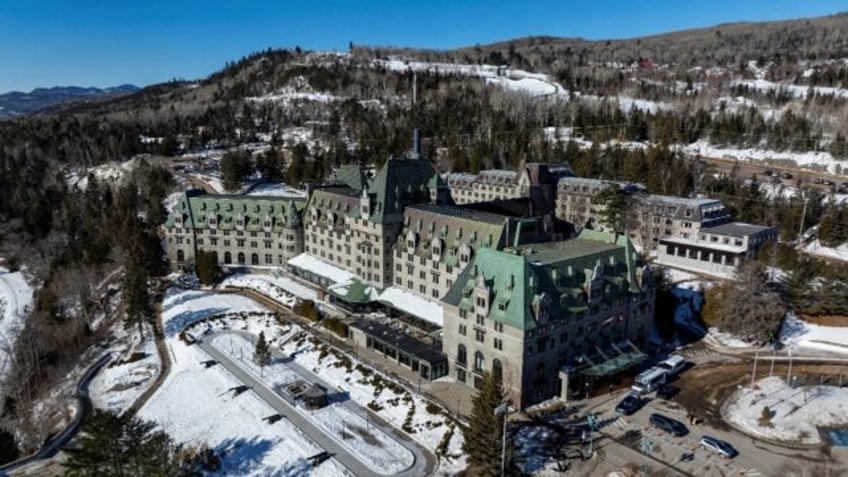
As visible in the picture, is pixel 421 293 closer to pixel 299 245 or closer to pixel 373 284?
pixel 373 284

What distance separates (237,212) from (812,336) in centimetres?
9770

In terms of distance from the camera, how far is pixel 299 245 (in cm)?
10688

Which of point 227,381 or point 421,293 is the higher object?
point 421,293

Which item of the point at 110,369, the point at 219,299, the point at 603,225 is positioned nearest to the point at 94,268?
the point at 219,299

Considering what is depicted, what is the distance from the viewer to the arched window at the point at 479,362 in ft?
204

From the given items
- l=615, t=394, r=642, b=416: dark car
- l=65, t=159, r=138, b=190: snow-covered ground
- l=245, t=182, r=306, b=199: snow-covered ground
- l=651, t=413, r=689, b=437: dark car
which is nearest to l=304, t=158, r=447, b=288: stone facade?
l=615, t=394, r=642, b=416: dark car

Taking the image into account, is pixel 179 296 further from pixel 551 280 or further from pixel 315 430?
pixel 551 280

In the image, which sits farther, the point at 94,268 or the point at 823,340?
the point at 94,268

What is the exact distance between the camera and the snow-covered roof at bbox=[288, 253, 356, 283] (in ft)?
306

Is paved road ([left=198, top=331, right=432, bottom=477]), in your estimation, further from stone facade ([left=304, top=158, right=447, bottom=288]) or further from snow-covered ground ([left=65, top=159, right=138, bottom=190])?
snow-covered ground ([left=65, top=159, right=138, bottom=190])

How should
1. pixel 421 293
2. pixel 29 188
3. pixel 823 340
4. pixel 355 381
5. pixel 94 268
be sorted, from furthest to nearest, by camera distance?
pixel 29 188 → pixel 94 268 → pixel 421 293 → pixel 823 340 → pixel 355 381

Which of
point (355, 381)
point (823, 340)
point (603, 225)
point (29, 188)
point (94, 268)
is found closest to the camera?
point (355, 381)

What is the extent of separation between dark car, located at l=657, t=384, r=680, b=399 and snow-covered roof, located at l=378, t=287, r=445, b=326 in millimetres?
27910

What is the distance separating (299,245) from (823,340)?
85222mm
